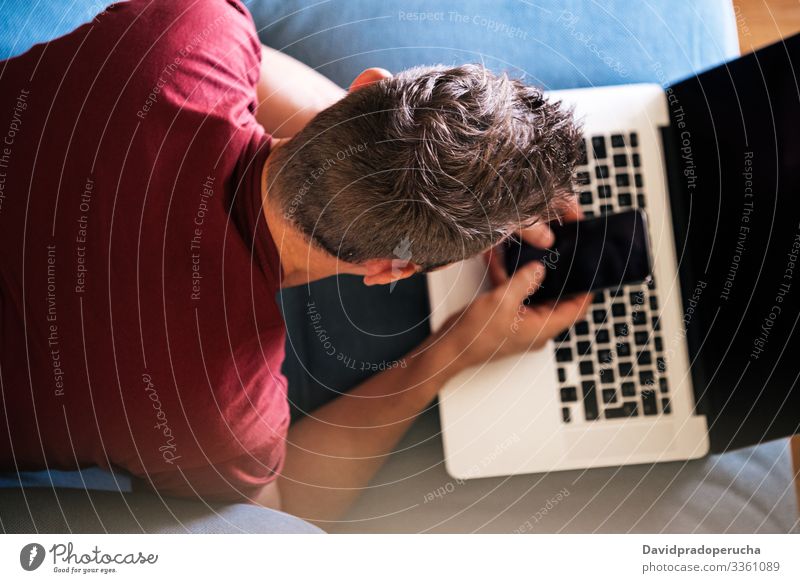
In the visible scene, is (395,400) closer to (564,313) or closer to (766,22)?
(564,313)

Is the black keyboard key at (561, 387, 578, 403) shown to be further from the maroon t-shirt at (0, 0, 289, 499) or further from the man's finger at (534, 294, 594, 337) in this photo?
the maroon t-shirt at (0, 0, 289, 499)

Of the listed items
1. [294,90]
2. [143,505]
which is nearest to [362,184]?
[294,90]

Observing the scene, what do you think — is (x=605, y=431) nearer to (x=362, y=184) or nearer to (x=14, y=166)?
(x=362, y=184)

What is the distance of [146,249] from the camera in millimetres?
348

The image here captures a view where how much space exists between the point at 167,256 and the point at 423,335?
175 millimetres

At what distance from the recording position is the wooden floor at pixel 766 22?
34cm

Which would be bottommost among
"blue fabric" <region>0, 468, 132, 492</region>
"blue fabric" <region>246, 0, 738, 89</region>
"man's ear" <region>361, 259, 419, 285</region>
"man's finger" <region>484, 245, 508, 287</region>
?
"blue fabric" <region>0, 468, 132, 492</region>

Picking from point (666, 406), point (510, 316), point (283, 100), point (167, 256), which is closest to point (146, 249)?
point (167, 256)

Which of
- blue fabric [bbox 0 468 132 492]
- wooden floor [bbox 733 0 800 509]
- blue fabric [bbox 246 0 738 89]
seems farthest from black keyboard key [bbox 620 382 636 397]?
blue fabric [bbox 0 468 132 492]

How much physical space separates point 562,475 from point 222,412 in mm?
222

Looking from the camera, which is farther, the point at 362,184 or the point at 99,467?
the point at 99,467

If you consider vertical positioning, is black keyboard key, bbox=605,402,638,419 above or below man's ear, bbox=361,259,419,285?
below

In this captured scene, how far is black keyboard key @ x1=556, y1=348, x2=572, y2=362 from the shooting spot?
381 mm
